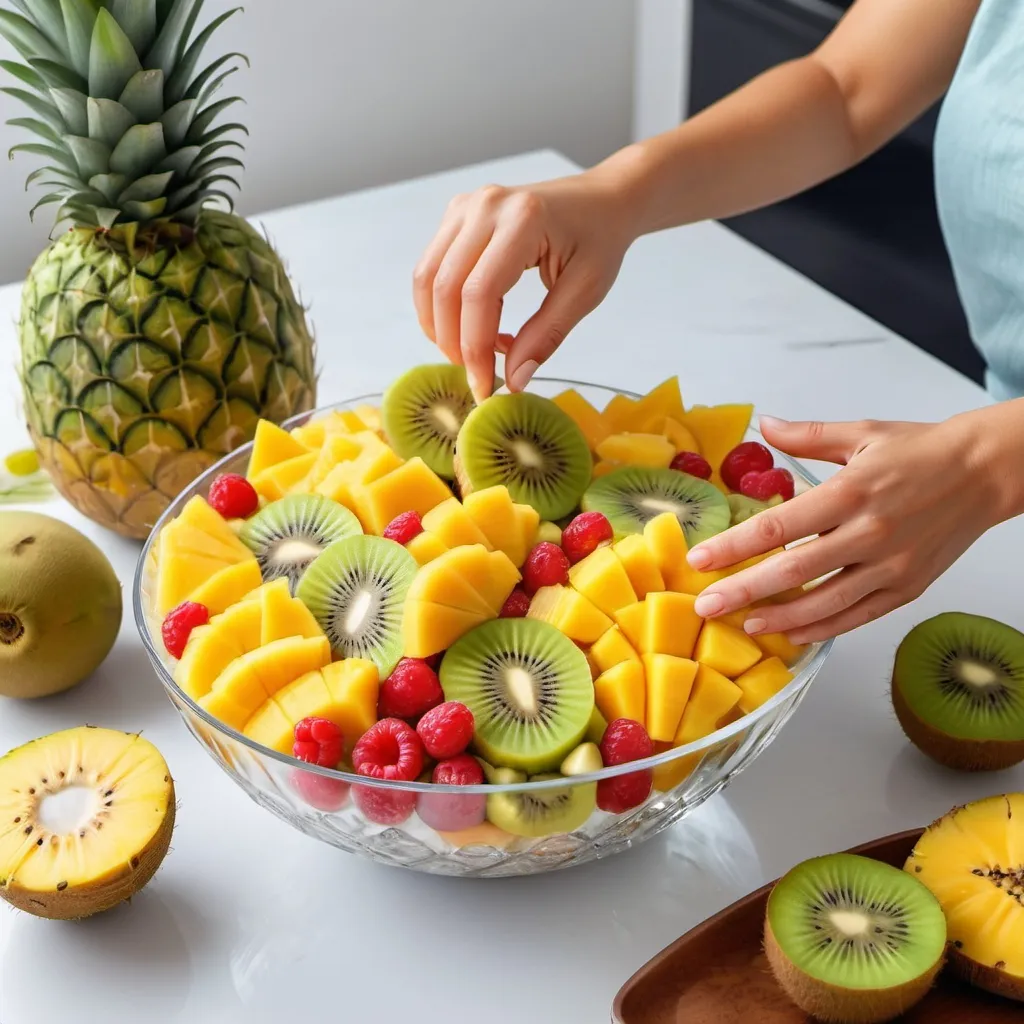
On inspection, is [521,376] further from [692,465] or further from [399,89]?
[399,89]

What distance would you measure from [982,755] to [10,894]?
76 centimetres

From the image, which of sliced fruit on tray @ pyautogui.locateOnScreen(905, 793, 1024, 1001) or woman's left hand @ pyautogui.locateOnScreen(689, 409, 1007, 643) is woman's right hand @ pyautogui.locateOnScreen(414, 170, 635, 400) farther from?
sliced fruit on tray @ pyautogui.locateOnScreen(905, 793, 1024, 1001)

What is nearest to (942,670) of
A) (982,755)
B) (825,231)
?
(982,755)

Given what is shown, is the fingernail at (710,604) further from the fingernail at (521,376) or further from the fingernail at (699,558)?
the fingernail at (521,376)

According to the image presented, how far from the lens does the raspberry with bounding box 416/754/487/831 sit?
2.69 feet

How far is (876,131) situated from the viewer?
1551mm

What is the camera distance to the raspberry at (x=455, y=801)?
819 millimetres

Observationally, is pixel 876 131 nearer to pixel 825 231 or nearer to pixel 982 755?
pixel 982 755

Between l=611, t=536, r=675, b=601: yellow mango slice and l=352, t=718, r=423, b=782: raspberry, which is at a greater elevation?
l=611, t=536, r=675, b=601: yellow mango slice

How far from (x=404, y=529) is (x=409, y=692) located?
0.55 feet

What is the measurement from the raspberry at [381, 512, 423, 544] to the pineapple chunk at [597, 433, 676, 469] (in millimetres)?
209

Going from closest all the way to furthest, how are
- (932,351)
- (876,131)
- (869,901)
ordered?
(869,901) < (876,131) < (932,351)

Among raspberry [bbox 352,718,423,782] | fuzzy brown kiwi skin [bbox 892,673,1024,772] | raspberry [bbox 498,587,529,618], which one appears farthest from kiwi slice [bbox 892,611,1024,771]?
raspberry [bbox 352,718,423,782]

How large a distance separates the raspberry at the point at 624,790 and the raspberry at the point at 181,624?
1.13 ft
